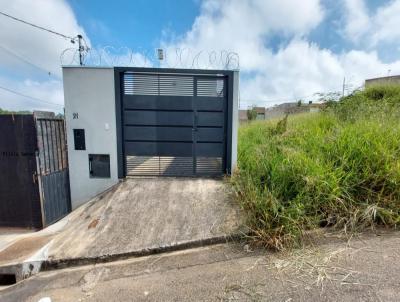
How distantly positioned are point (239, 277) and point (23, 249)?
310 centimetres

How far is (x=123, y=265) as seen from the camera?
8.66ft

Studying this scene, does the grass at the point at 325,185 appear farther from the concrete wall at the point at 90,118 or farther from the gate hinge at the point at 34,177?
the gate hinge at the point at 34,177

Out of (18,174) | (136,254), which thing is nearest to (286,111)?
(136,254)

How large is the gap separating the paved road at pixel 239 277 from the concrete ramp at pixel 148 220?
6.9 inches

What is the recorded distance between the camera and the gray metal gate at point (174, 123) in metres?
4.38

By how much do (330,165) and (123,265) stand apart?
318 cm

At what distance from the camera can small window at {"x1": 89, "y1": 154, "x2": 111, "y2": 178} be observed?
451 cm

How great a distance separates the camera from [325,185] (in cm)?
297

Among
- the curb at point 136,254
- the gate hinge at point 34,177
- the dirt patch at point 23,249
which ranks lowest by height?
the dirt patch at point 23,249

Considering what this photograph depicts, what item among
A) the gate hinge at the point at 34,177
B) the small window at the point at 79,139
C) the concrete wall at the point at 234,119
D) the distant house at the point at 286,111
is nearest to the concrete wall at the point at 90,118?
the small window at the point at 79,139

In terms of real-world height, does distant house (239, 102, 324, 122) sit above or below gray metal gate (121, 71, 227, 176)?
above

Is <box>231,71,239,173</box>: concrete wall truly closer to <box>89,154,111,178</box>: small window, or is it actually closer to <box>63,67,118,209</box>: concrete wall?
<box>63,67,118,209</box>: concrete wall

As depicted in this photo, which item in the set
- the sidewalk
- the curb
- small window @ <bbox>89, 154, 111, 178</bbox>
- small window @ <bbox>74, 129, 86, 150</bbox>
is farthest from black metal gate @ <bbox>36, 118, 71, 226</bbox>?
the curb

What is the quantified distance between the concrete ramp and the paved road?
18 centimetres
